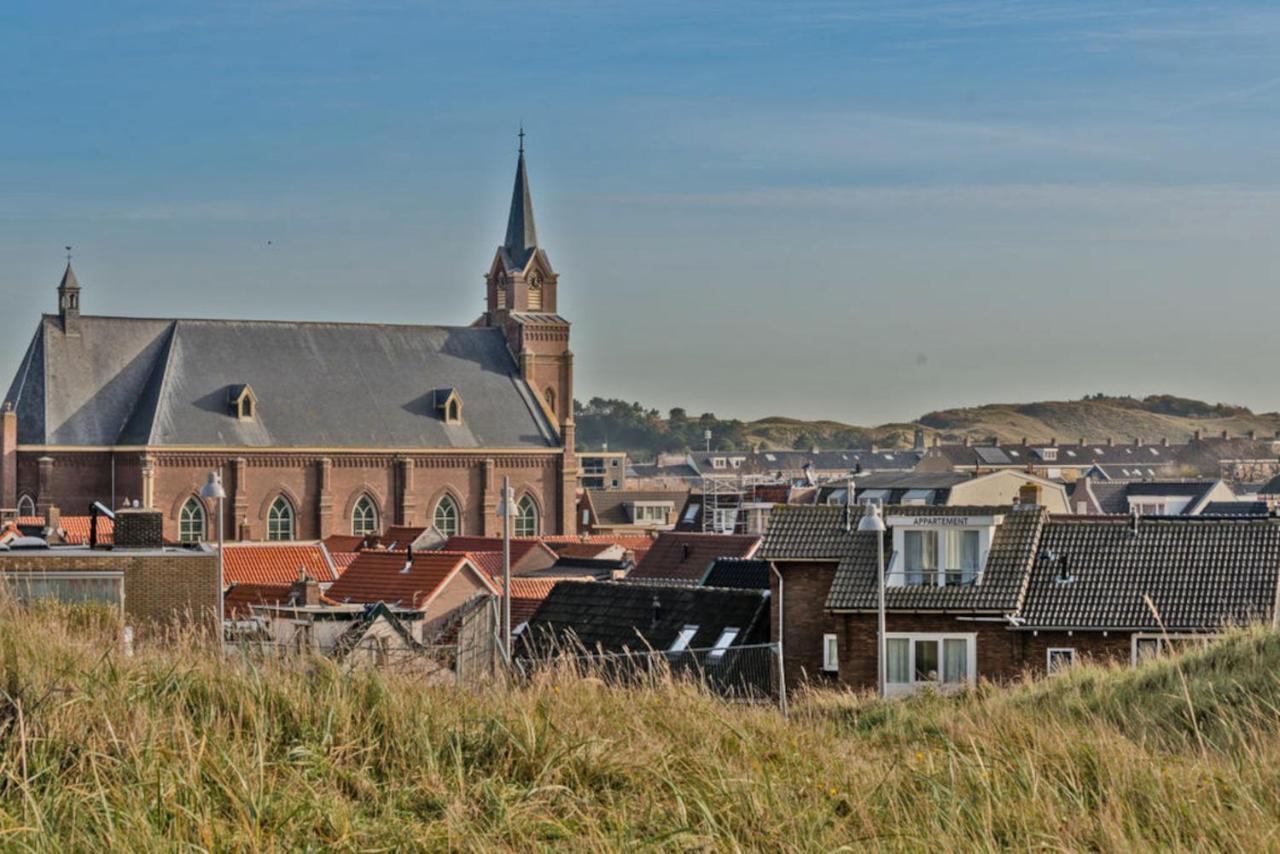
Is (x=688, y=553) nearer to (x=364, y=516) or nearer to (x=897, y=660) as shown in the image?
(x=897, y=660)

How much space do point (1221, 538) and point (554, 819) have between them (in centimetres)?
2204

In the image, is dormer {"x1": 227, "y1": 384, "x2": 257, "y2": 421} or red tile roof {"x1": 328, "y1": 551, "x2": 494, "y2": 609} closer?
red tile roof {"x1": 328, "y1": 551, "x2": 494, "y2": 609}

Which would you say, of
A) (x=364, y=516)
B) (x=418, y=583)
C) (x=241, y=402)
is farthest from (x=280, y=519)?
(x=418, y=583)

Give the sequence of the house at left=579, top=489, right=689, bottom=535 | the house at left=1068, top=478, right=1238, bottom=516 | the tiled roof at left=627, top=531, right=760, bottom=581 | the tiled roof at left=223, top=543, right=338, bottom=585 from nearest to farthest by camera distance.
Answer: the tiled roof at left=223, top=543, right=338, bottom=585
the tiled roof at left=627, top=531, right=760, bottom=581
the house at left=1068, top=478, right=1238, bottom=516
the house at left=579, top=489, right=689, bottom=535

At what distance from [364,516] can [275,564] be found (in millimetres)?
37443

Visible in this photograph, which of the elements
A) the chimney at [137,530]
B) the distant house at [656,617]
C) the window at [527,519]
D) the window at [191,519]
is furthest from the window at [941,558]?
the window at [527,519]

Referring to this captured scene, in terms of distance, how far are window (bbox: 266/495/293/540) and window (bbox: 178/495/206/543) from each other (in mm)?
2936

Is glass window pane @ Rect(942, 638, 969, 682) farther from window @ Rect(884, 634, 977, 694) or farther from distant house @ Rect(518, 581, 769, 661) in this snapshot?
distant house @ Rect(518, 581, 769, 661)

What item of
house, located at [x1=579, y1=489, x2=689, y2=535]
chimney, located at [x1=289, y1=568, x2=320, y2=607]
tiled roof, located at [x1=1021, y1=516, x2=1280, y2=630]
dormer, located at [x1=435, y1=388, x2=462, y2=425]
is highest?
dormer, located at [x1=435, y1=388, x2=462, y2=425]

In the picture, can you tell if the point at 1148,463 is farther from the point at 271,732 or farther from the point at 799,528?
the point at 271,732

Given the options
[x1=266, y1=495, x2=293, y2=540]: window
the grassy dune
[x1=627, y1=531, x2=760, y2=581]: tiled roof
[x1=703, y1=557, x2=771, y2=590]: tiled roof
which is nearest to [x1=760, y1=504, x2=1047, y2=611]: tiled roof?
[x1=703, y1=557, x2=771, y2=590]: tiled roof

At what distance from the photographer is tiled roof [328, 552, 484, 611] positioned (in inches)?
1538

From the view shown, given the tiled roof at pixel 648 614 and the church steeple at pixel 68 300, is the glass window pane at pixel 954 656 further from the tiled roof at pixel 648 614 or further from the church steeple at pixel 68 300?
the church steeple at pixel 68 300

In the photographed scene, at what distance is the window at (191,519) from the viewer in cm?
7700
